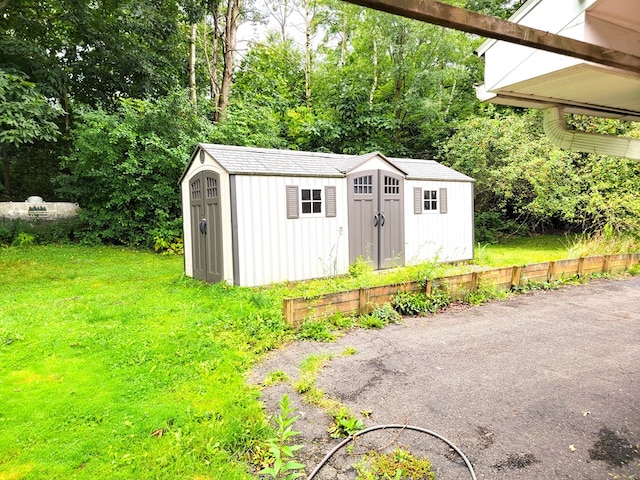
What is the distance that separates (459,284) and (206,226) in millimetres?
4218

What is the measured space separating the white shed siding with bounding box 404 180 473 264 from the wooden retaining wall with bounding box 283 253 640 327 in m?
1.83

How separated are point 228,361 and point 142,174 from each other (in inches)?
368

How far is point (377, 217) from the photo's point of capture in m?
7.48

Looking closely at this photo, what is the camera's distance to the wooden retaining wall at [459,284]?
432cm

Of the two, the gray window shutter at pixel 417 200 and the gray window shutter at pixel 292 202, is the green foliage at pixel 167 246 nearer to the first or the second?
the gray window shutter at pixel 292 202

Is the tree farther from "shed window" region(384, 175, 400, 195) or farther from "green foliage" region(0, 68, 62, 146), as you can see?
"shed window" region(384, 175, 400, 195)

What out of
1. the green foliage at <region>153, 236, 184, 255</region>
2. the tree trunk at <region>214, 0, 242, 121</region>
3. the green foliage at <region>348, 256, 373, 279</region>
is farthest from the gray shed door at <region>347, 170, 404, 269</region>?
the tree trunk at <region>214, 0, 242, 121</region>

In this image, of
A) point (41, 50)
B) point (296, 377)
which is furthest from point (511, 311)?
point (41, 50)

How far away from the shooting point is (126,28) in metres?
12.3

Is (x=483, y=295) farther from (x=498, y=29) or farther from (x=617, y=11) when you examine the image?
(x=498, y=29)

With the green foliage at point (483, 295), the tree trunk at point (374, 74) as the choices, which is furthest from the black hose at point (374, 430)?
the tree trunk at point (374, 74)

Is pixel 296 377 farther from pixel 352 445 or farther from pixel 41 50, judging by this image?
pixel 41 50

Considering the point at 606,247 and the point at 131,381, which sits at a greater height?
the point at 606,247

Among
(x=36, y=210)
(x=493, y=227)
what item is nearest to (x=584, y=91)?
(x=493, y=227)
